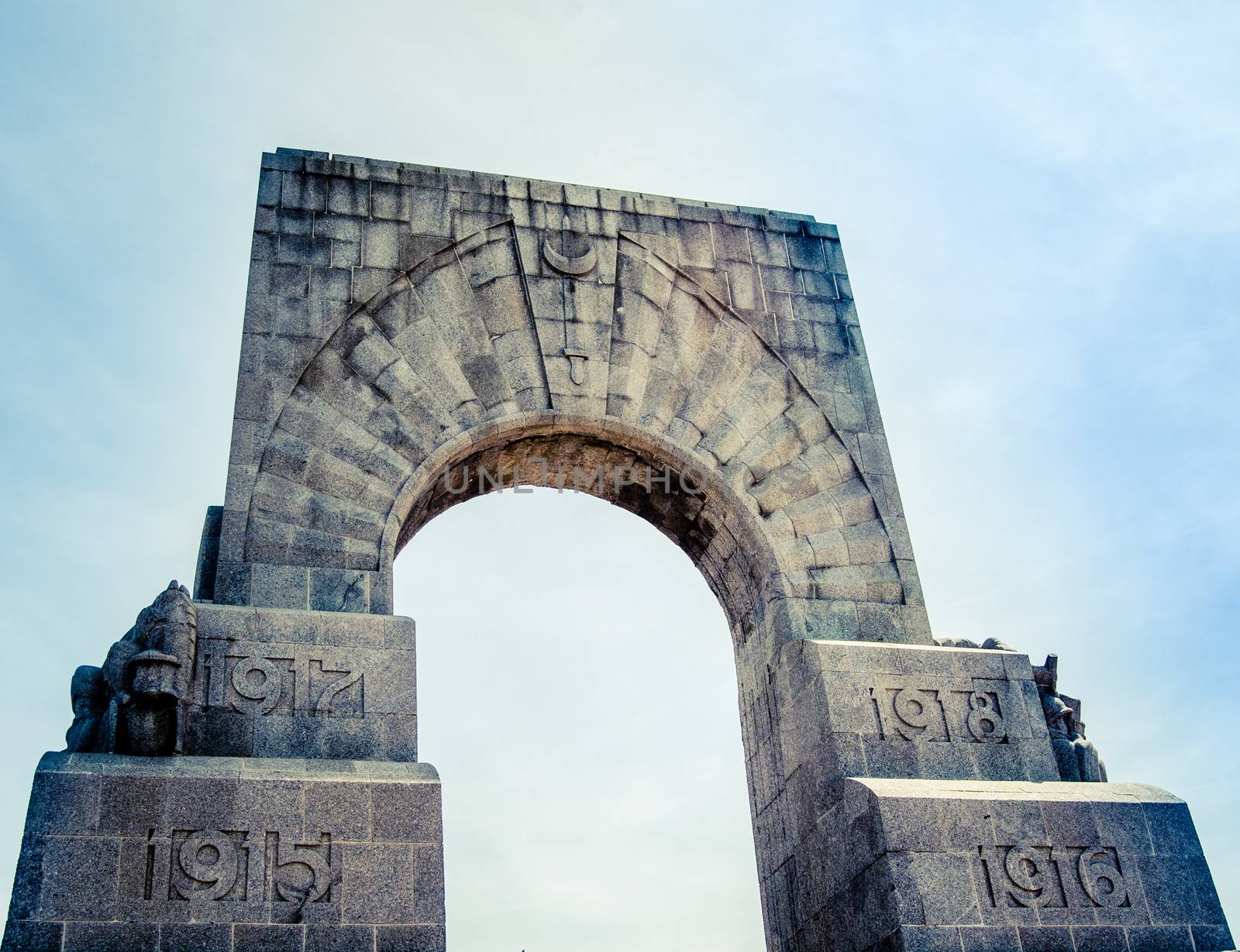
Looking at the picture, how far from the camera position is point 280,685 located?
8320 millimetres

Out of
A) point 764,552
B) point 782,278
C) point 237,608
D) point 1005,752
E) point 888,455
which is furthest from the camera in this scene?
point 782,278

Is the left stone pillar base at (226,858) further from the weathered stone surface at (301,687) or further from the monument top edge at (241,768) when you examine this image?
the weathered stone surface at (301,687)

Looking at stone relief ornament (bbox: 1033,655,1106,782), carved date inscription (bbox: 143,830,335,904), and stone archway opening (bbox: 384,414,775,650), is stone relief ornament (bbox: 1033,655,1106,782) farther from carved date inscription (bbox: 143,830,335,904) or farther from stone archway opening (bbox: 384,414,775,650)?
carved date inscription (bbox: 143,830,335,904)

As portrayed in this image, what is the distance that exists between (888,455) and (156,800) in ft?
22.9

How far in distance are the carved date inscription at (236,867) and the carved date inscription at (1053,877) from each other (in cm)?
447

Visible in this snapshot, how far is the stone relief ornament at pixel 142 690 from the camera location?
770 cm

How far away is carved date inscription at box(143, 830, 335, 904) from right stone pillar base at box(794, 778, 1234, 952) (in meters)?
3.68

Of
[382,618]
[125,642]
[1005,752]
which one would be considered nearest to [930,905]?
[1005,752]

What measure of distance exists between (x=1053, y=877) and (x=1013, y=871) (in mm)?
322

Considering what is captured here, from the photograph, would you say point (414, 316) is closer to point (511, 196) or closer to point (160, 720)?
point (511, 196)

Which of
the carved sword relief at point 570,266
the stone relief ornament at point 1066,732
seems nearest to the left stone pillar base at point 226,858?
the carved sword relief at point 570,266

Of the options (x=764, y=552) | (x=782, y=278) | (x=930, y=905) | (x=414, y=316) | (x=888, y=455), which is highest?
(x=782, y=278)

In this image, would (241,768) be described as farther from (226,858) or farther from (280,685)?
(280,685)

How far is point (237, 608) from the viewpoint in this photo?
335 inches
